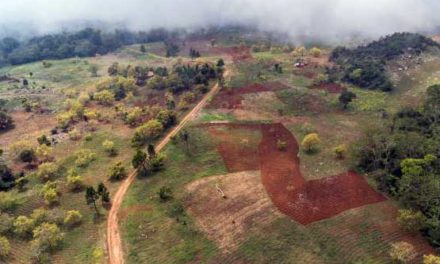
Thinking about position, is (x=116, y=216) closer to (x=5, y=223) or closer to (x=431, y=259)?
(x=5, y=223)

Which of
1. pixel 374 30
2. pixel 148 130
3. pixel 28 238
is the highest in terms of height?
pixel 374 30

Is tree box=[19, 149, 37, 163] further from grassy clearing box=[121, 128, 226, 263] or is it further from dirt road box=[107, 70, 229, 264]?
grassy clearing box=[121, 128, 226, 263]

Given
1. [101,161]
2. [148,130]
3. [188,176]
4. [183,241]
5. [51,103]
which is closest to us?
[183,241]

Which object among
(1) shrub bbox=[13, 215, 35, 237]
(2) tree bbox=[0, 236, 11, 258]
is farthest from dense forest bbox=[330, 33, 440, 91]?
(2) tree bbox=[0, 236, 11, 258]

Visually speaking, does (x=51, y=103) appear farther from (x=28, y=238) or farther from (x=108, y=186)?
(x=28, y=238)

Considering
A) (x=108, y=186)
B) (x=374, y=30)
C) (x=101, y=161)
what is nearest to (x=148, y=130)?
(x=101, y=161)

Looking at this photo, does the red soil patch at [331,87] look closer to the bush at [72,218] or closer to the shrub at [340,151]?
the shrub at [340,151]
